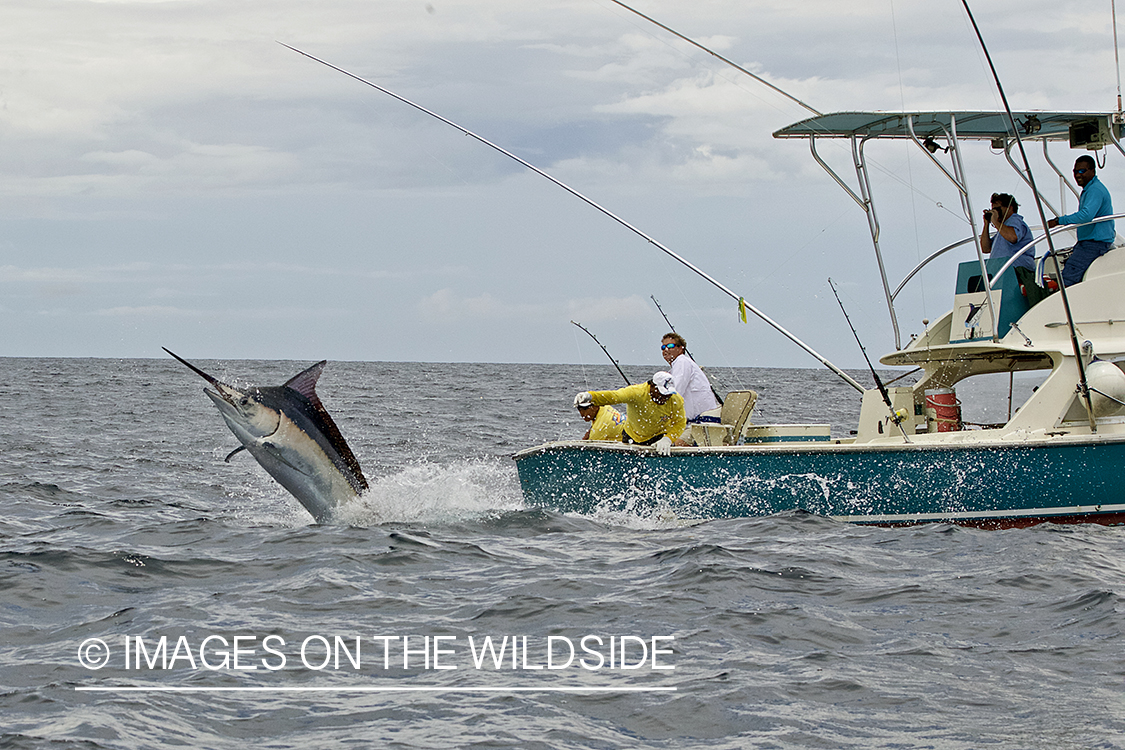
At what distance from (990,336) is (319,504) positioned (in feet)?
19.1

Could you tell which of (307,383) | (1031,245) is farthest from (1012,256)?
(307,383)

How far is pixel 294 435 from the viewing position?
792cm

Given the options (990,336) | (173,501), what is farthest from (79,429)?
(990,336)

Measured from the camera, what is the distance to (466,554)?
7867mm

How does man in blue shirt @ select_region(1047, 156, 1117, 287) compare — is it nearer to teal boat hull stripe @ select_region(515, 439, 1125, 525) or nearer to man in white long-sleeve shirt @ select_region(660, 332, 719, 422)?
teal boat hull stripe @ select_region(515, 439, 1125, 525)

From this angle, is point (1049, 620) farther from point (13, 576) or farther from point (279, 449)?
point (13, 576)

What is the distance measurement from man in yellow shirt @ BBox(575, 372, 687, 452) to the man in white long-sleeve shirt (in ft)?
2.58

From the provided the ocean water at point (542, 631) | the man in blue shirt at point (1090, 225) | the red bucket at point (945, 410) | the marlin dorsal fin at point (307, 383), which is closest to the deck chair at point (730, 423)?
the ocean water at point (542, 631)

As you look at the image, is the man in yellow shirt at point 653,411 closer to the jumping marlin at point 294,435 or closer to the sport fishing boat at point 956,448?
the sport fishing boat at point 956,448

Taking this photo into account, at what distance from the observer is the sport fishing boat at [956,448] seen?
873 cm

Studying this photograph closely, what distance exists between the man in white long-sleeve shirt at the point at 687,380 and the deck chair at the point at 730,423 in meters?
0.20

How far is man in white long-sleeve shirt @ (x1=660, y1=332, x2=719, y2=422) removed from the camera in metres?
10.6
